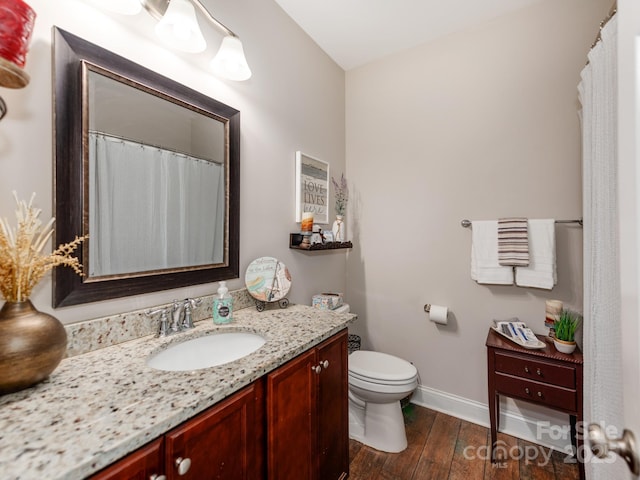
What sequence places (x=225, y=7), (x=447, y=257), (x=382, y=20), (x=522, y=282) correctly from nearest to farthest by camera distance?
(x=225, y=7)
(x=522, y=282)
(x=382, y=20)
(x=447, y=257)

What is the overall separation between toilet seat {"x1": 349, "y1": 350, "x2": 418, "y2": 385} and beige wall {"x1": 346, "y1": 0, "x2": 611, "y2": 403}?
1.33 feet

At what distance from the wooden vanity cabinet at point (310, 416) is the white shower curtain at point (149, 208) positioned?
68 centimetres

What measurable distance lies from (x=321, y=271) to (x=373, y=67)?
1748mm

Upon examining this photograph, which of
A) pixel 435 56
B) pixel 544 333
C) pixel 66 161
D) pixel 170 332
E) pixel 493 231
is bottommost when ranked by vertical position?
pixel 544 333

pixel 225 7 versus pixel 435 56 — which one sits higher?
pixel 435 56

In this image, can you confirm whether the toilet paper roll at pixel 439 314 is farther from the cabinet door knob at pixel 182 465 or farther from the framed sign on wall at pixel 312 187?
the cabinet door knob at pixel 182 465

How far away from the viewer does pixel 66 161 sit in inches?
36.9

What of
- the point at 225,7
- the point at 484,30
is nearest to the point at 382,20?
the point at 484,30

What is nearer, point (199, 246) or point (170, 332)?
point (170, 332)

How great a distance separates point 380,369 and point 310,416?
2.61 feet

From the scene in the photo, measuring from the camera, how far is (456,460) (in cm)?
164

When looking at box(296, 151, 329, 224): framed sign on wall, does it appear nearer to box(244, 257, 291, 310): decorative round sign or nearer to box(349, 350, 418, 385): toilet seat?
box(244, 257, 291, 310): decorative round sign

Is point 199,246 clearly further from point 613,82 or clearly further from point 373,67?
point 373,67

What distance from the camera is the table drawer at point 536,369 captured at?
149 centimetres
